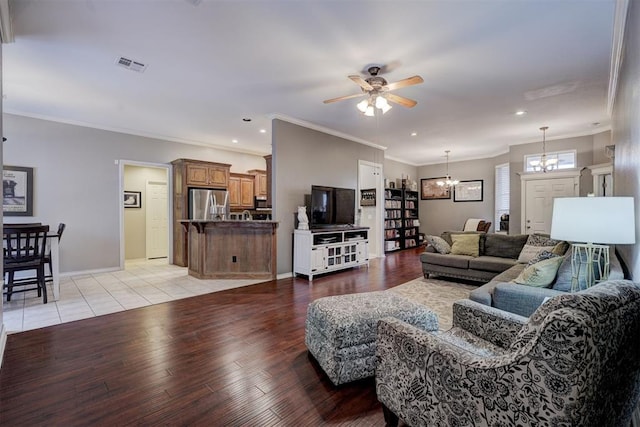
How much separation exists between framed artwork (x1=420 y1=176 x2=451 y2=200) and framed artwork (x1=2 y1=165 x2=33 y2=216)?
10.0 m

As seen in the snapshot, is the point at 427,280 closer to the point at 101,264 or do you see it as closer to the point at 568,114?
the point at 568,114

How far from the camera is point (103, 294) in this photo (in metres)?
4.14

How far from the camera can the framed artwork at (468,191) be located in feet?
29.7

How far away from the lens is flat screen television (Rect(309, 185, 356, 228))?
549cm

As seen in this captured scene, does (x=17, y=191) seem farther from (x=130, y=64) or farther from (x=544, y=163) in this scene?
(x=544, y=163)

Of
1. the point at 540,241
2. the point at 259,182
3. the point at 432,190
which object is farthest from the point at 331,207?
the point at 432,190

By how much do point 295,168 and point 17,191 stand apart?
454 cm

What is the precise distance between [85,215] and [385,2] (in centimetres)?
598

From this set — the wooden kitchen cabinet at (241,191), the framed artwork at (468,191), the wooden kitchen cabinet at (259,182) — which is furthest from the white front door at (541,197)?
the wooden kitchen cabinet at (241,191)

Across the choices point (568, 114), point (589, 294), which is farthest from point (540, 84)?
point (589, 294)

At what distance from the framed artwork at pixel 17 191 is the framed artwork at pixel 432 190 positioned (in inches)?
394

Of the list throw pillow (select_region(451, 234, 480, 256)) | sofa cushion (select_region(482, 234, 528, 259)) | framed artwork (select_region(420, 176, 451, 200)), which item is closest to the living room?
sofa cushion (select_region(482, 234, 528, 259))

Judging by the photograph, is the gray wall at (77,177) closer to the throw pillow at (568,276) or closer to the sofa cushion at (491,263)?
the sofa cushion at (491,263)

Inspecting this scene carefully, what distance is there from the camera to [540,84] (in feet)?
12.6
